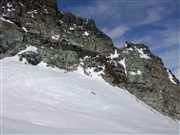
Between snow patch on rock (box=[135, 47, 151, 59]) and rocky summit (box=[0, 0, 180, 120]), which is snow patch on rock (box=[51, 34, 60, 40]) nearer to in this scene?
rocky summit (box=[0, 0, 180, 120])

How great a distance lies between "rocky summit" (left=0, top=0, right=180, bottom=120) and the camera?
34.6 metres

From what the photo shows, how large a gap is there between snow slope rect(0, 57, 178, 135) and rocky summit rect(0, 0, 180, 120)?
79.5 inches

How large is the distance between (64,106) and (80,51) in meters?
16.5

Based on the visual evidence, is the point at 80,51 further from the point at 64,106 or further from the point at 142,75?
the point at 64,106

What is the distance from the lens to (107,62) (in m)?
39.4

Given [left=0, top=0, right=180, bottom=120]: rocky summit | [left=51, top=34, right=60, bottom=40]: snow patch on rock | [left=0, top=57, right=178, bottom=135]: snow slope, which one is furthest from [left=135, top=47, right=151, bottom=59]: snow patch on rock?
[left=0, top=57, right=178, bottom=135]: snow slope

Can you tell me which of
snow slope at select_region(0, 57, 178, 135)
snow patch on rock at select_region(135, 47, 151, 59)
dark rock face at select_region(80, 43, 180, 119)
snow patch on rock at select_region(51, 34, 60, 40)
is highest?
snow patch on rock at select_region(51, 34, 60, 40)

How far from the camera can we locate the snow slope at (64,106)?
16.6m

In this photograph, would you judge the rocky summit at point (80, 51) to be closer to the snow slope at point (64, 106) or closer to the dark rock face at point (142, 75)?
the dark rock face at point (142, 75)

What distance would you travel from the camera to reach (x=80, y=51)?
127 ft

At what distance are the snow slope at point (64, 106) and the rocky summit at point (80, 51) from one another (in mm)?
2019

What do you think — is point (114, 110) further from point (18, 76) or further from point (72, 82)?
point (18, 76)

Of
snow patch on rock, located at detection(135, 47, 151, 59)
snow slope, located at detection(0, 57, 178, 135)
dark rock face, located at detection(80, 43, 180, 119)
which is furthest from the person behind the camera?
snow patch on rock, located at detection(135, 47, 151, 59)

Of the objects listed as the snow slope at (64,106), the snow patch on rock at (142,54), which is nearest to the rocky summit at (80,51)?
the snow patch on rock at (142,54)
